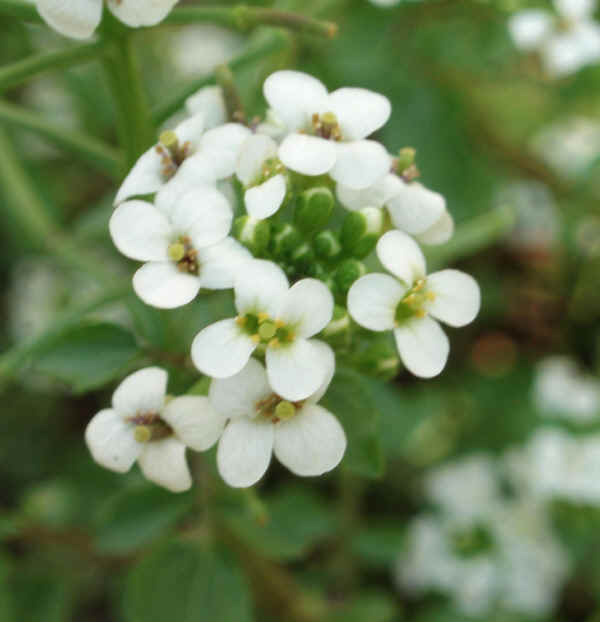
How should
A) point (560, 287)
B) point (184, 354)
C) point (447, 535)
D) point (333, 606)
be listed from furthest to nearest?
point (560, 287)
point (447, 535)
point (333, 606)
point (184, 354)

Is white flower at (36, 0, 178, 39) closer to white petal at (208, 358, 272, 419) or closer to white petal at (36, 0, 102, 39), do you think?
white petal at (36, 0, 102, 39)

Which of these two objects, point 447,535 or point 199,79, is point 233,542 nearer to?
point 447,535

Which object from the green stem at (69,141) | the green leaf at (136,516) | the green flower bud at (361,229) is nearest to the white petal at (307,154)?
the green flower bud at (361,229)

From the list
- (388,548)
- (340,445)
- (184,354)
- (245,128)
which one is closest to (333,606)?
(388,548)

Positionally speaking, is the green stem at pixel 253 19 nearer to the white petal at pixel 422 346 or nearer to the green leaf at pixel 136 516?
the white petal at pixel 422 346

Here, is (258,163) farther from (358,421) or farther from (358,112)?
(358,421)

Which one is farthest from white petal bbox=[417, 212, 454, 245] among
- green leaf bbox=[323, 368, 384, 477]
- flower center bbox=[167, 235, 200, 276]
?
flower center bbox=[167, 235, 200, 276]
